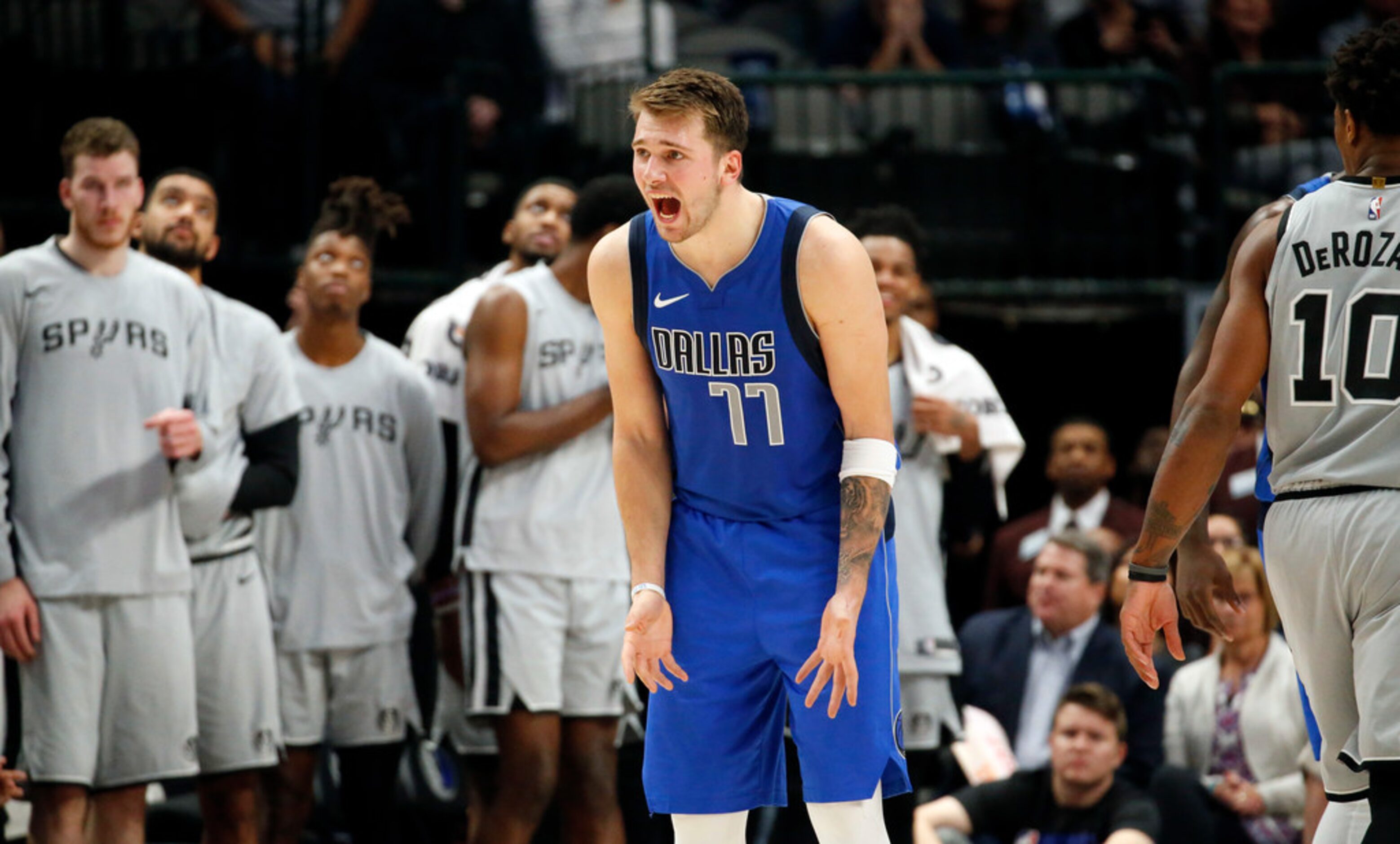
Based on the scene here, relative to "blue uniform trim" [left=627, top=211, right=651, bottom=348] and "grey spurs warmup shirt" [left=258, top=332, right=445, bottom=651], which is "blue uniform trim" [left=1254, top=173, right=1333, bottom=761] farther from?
"grey spurs warmup shirt" [left=258, top=332, right=445, bottom=651]

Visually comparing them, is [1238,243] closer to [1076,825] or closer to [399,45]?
[1076,825]

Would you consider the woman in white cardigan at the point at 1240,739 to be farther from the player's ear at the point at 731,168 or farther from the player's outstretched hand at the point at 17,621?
the player's outstretched hand at the point at 17,621

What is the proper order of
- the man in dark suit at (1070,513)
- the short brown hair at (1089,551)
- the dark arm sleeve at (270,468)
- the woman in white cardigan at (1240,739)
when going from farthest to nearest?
the man in dark suit at (1070,513), the short brown hair at (1089,551), the woman in white cardigan at (1240,739), the dark arm sleeve at (270,468)

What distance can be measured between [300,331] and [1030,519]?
3855 mm

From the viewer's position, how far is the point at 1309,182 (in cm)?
396

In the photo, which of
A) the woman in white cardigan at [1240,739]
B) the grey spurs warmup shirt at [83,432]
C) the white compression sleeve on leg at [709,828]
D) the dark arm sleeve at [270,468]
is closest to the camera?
the white compression sleeve on leg at [709,828]

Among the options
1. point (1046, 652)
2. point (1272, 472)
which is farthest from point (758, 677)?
point (1046, 652)

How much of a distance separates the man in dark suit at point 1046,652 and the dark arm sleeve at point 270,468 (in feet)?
9.33

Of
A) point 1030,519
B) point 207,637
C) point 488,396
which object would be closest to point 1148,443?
point 1030,519

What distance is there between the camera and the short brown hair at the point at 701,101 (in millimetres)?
3838

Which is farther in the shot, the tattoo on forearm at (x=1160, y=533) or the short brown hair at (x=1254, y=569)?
the short brown hair at (x=1254, y=569)

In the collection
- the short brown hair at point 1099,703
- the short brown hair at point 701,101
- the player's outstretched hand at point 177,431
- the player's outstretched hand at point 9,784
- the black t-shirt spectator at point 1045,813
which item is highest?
the short brown hair at point 701,101

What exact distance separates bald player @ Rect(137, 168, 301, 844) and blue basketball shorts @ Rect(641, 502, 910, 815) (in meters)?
2.07

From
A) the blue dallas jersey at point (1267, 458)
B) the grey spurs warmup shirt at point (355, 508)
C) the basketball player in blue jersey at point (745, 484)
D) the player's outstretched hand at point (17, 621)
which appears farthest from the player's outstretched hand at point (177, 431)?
the blue dallas jersey at point (1267, 458)
